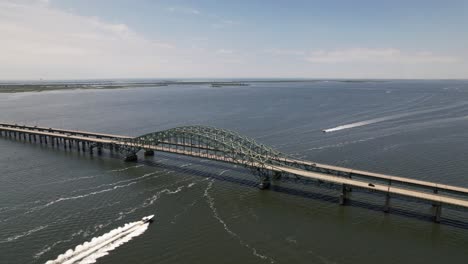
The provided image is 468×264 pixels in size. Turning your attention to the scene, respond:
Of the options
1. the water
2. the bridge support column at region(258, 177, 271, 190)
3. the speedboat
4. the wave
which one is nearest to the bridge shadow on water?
the water

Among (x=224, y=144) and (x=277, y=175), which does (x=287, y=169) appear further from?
(x=224, y=144)

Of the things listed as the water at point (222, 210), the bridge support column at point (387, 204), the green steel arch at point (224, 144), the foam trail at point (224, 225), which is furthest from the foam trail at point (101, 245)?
the bridge support column at point (387, 204)

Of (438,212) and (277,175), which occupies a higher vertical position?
(277,175)

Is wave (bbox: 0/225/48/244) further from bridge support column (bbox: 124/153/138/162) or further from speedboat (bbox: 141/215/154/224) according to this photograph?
bridge support column (bbox: 124/153/138/162)

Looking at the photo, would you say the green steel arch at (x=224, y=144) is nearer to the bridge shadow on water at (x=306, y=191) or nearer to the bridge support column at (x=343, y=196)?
the bridge shadow on water at (x=306, y=191)

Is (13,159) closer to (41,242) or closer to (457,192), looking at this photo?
(41,242)

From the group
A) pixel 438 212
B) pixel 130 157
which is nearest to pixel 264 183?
pixel 438 212

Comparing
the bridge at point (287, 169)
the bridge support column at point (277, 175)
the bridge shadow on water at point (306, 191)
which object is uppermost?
the bridge at point (287, 169)
